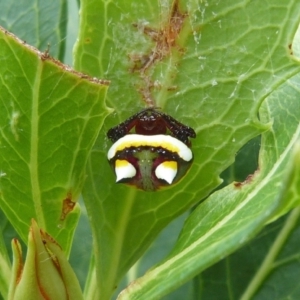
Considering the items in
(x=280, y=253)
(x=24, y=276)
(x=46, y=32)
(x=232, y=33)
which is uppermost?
(x=46, y=32)

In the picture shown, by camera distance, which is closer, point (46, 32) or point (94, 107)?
point (94, 107)

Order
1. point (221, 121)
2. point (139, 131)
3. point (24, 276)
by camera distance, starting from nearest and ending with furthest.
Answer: point (24, 276)
point (221, 121)
point (139, 131)

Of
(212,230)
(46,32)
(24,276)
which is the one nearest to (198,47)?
(212,230)

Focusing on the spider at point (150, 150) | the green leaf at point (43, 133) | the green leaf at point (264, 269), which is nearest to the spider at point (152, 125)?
the spider at point (150, 150)

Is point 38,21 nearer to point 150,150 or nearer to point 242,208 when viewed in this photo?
point 150,150

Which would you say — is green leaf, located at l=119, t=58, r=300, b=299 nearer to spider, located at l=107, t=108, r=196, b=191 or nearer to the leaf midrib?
spider, located at l=107, t=108, r=196, b=191

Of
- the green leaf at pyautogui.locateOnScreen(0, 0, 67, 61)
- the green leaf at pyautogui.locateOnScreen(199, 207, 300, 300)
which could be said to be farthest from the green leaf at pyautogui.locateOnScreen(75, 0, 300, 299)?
the green leaf at pyautogui.locateOnScreen(0, 0, 67, 61)

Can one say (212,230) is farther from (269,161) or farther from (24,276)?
(24,276)
